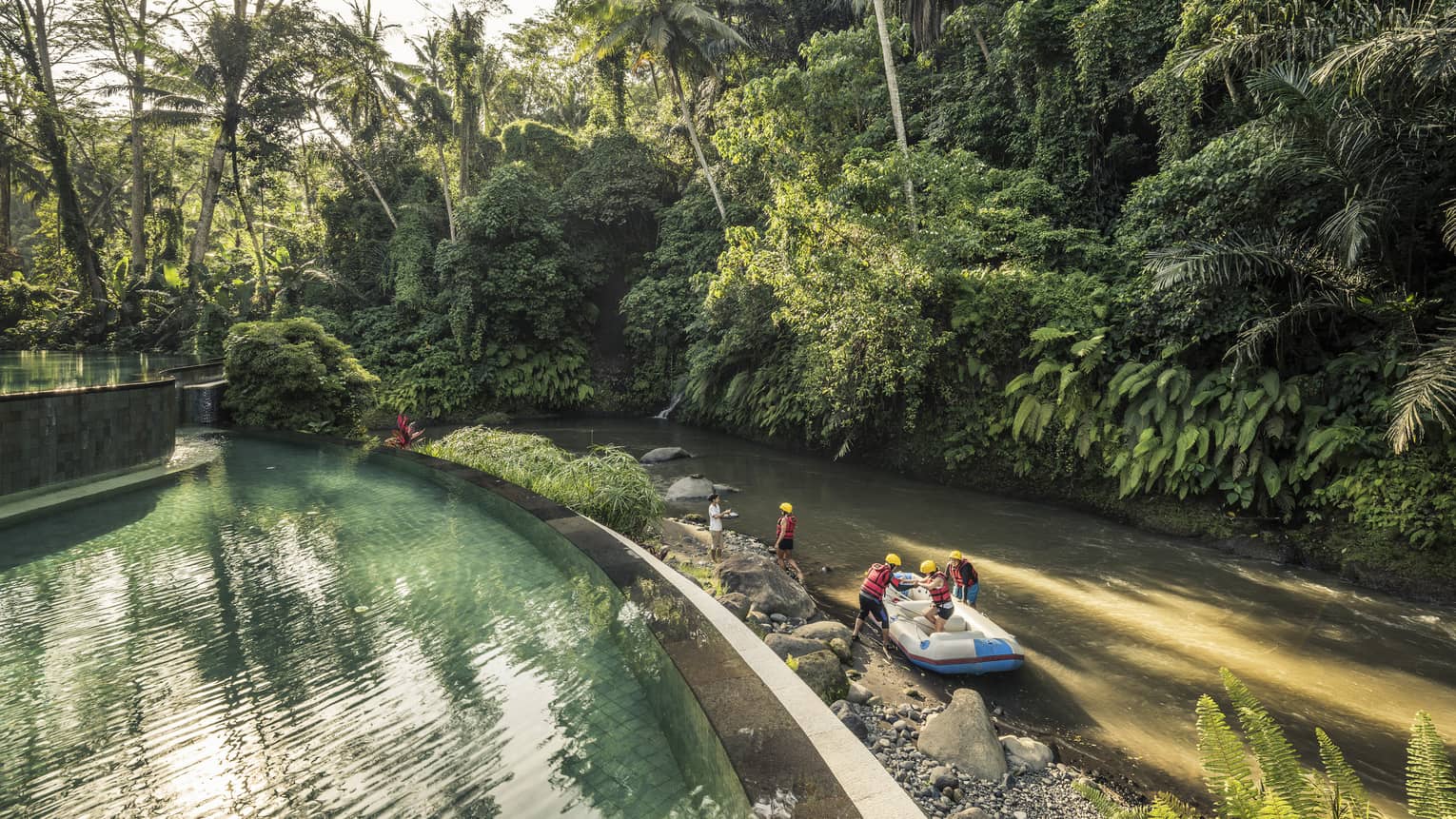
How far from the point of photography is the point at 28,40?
900 inches

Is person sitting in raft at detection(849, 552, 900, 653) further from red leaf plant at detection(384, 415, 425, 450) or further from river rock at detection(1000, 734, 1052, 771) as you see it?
red leaf plant at detection(384, 415, 425, 450)

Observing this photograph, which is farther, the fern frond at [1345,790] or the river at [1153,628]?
the river at [1153,628]

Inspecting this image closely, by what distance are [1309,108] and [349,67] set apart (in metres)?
29.6

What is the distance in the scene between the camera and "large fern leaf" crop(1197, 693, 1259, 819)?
278 centimetres

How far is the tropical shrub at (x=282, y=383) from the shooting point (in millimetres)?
13523

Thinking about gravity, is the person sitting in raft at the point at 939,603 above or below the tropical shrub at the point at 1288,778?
below

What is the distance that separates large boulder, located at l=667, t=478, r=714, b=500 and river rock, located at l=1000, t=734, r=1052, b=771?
887 cm

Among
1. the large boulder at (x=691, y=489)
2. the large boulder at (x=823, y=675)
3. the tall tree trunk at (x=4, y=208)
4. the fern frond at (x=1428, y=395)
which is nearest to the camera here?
the large boulder at (x=823, y=675)

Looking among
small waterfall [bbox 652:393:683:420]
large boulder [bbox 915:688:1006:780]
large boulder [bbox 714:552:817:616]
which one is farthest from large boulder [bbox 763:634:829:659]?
small waterfall [bbox 652:393:683:420]

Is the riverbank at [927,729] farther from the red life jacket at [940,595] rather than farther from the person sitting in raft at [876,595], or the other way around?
the red life jacket at [940,595]

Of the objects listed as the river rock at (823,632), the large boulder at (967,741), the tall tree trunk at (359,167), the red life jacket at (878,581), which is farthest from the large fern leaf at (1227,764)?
the tall tree trunk at (359,167)

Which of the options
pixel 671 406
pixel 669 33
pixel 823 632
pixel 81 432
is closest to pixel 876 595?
pixel 823 632

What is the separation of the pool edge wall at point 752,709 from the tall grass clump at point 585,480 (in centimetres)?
A: 216

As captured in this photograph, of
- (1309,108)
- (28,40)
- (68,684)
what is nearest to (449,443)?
(68,684)
